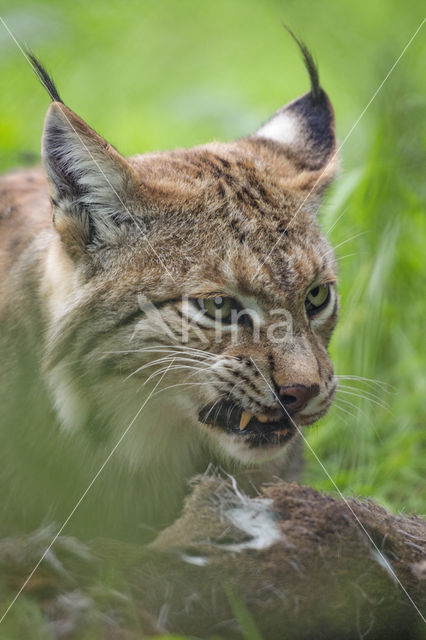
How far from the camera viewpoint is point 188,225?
316 cm

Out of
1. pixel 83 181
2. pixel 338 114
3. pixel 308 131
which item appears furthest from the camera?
pixel 338 114

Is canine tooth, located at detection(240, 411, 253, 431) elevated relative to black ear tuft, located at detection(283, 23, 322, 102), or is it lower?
lower

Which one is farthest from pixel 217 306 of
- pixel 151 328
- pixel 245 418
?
pixel 245 418

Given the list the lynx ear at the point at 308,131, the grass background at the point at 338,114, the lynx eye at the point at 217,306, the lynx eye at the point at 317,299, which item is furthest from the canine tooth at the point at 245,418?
the lynx ear at the point at 308,131

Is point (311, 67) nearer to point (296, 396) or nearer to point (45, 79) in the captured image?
point (45, 79)

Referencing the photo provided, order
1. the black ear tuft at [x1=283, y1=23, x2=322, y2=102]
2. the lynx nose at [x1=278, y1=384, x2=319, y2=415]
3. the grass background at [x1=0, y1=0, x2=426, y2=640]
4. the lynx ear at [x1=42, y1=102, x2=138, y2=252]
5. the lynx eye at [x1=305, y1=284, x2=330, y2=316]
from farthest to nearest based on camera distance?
the grass background at [x1=0, y1=0, x2=426, y2=640] < the black ear tuft at [x1=283, y1=23, x2=322, y2=102] < the lynx eye at [x1=305, y1=284, x2=330, y2=316] < the lynx ear at [x1=42, y1=102, x2=138, y2=252] < the lynx nose at [x1=278, y1=384, x2=319, y2=415]

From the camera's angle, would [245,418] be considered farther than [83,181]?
No

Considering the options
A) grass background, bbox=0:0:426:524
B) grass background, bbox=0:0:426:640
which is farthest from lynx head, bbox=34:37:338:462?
grass background, bbox=0:0:426:640

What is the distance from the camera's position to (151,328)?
9.96 feet

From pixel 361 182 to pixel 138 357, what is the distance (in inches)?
110

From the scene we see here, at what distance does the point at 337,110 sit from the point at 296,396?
6.14 metres

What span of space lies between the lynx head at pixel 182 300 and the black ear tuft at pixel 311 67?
862mm

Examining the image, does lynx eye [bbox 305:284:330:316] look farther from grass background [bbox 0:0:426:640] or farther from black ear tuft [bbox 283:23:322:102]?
black ear tuft [bbox 283:23:322:102]

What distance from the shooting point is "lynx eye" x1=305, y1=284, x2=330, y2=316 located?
3271mm
